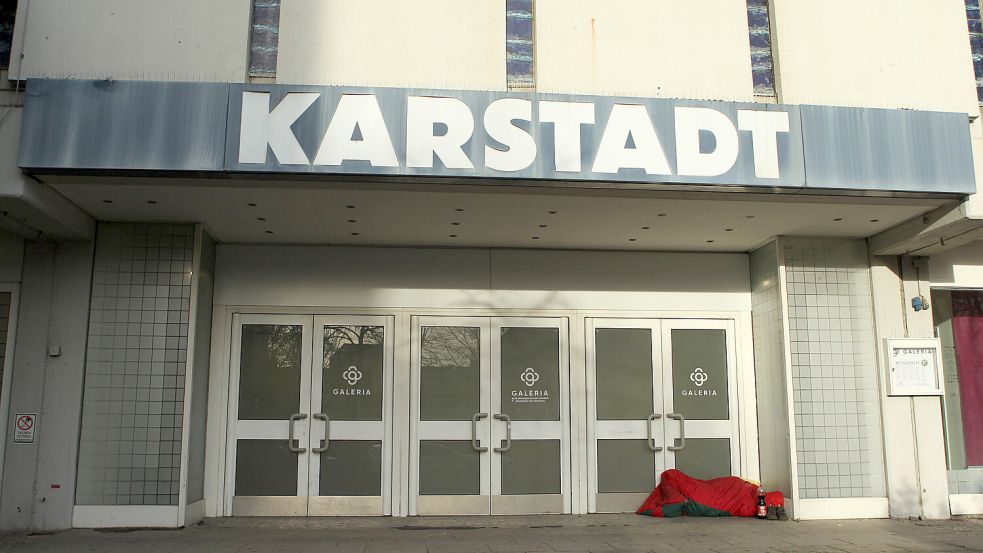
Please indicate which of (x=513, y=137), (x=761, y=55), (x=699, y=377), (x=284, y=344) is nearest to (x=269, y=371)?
(x=284, y=344)

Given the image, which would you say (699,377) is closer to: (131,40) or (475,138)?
(475,138)

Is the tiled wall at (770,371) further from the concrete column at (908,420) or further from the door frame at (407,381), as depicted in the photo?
the concrete column at (908,420)

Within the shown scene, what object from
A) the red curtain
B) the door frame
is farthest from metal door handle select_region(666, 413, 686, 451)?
the red curtain

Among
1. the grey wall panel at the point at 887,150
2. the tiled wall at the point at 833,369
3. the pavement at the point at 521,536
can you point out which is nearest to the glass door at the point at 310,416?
the pavement at the point at 521,536

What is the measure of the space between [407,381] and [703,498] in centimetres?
366

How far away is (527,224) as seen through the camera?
834 cm

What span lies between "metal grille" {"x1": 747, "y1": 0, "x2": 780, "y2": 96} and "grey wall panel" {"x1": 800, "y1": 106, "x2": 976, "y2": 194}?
109 centimetres

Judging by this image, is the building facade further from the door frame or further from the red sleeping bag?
the red sleeping bag

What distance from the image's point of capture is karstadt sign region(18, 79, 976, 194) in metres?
6.61

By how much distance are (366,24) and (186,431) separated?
4.61 metres

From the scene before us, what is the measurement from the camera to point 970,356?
9.34 m

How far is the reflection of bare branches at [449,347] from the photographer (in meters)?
9.17

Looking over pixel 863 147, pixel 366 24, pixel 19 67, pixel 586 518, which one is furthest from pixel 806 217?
pixel 19 67

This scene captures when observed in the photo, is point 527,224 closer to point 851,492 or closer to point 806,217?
point 806,217
